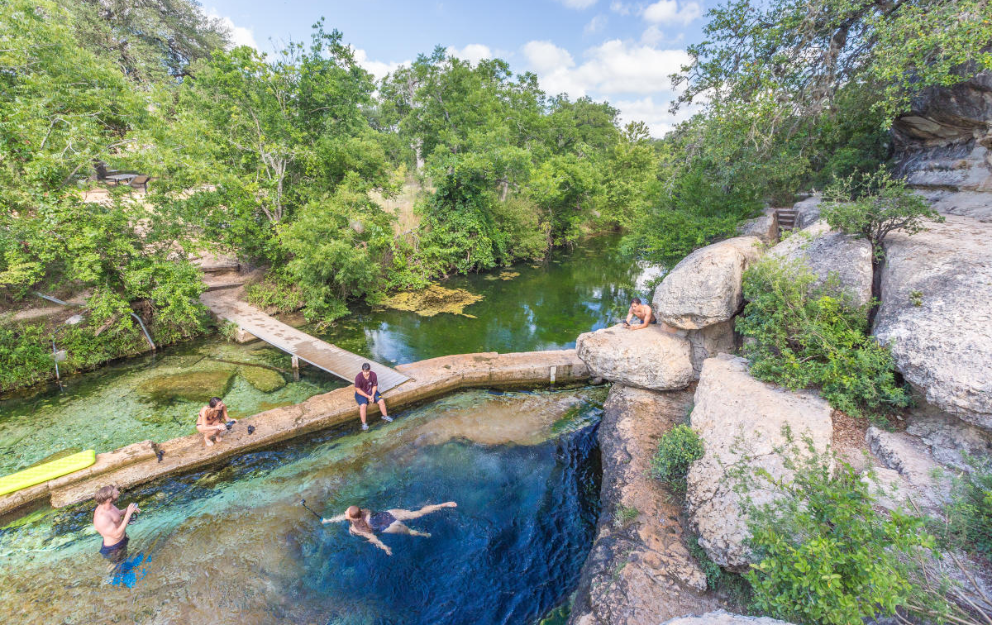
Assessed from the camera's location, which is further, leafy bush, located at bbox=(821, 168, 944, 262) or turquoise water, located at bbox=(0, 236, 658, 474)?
turquoise water, located at bbox=(0, 236, 658, 474)

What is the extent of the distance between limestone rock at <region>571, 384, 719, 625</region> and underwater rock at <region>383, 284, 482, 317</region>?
9375 mm

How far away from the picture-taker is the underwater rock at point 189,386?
8.80 meters

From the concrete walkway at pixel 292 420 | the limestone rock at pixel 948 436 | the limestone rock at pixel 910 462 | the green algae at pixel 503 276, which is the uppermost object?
the green algae at pixel 503 276

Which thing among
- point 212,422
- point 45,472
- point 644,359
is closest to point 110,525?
point 212,422

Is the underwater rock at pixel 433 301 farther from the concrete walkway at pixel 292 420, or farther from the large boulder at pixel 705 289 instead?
the large boulder at pixel 705 289

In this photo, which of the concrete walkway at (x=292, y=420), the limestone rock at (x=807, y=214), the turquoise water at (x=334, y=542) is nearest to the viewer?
the turquoise water at (x=334, y=542)

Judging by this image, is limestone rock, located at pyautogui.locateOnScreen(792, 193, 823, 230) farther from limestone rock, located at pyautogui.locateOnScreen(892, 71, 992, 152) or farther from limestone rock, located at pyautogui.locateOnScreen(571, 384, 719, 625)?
limestone rock, located at pyautogui.locateOnScreen(571, 384, 719, 625)

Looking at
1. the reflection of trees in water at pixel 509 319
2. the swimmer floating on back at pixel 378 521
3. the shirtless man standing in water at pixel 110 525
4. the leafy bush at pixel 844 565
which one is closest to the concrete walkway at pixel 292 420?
the shirtless man standing in water at pixel 110 525

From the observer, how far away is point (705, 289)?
7387 millimetres

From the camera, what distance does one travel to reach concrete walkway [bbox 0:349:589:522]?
597 cm

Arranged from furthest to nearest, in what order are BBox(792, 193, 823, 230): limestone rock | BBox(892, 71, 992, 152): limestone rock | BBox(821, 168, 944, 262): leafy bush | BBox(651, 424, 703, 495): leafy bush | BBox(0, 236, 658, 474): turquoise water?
BBox(792, 193, 823, 230): limestone rock → BBox(0, 236, 658, 474): turquoise water → BBox(892, 71, 992, 152): limestone rock → BBox(821, 168, 944, 262): leafy bush → BBox(651, 424, 703, 495): leafy bush

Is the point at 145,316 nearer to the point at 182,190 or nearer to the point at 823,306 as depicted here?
the point at 182,190

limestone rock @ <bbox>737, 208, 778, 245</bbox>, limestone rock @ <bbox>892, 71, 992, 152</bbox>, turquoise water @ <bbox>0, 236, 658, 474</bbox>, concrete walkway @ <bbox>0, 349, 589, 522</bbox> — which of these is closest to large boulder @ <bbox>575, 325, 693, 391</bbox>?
concrete walkway @ <bbox>0, 349, 589, 522</bbox>

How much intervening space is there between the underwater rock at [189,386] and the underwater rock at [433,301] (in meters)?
6.52
